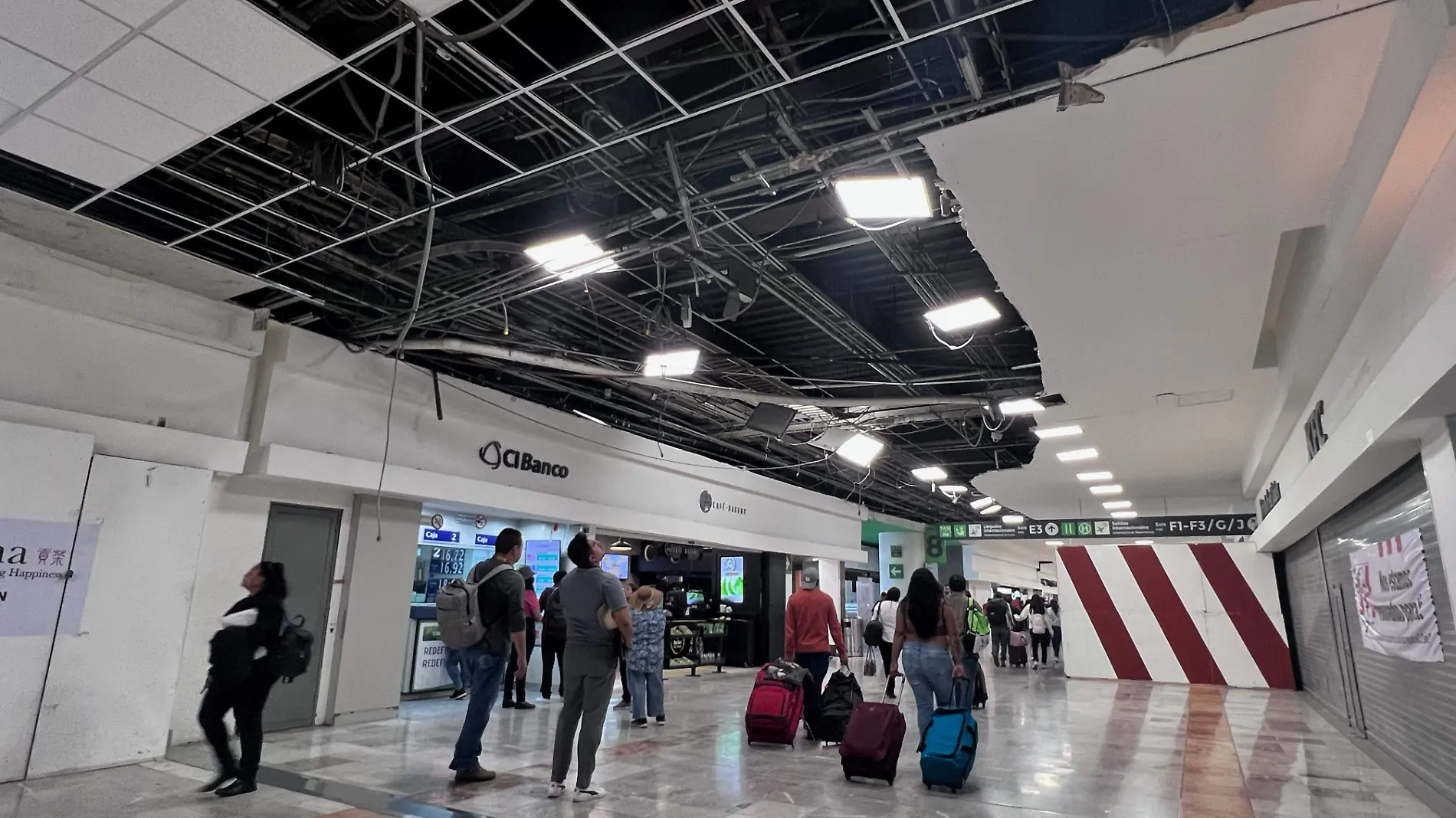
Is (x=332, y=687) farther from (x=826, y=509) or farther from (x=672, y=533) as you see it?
(x=826, y=509)

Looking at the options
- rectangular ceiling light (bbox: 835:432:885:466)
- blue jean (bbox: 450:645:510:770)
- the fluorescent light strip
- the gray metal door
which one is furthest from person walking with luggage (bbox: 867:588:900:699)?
the gray metal door

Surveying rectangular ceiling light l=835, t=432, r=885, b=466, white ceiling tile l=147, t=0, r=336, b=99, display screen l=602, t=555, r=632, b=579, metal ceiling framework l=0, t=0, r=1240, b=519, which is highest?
metal ceiling framework l=0, t=0, r=1240, b=519

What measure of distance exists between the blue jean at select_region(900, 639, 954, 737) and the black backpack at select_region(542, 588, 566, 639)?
412cm

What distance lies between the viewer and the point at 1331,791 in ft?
15.8

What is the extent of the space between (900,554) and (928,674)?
57.4ft

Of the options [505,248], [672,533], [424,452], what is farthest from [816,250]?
[672,533]

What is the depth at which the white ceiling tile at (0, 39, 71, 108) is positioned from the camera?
3.18 meters

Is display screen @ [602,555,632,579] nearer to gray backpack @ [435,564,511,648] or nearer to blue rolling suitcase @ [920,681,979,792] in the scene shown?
gray backpack @ [435,564,511,648]

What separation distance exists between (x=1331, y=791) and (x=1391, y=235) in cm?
349

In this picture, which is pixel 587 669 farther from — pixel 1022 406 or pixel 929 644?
pixel 1022 406

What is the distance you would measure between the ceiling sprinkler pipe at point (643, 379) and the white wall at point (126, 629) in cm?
211

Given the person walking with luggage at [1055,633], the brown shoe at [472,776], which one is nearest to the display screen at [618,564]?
the person walking with luggage at [1055,633]

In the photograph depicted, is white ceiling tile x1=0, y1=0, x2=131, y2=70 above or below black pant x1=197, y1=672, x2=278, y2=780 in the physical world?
above

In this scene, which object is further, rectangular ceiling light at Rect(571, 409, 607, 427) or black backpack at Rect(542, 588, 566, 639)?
rectangular ceiling light at Rect(571, 409, 607, 427)
